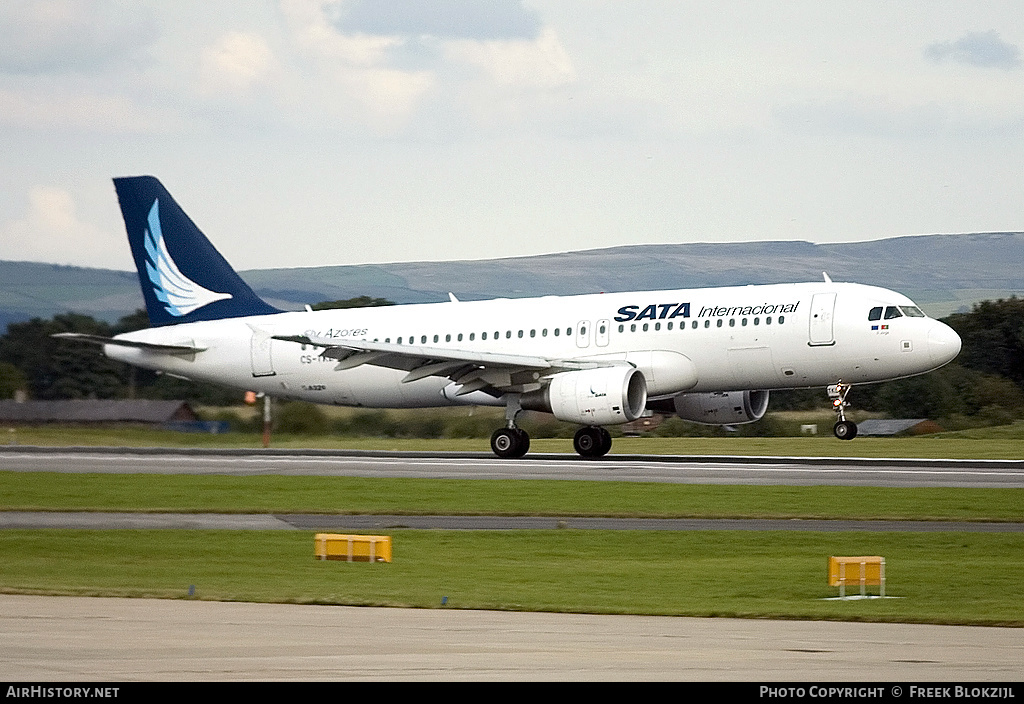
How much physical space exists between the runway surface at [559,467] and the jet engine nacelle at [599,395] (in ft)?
3.92

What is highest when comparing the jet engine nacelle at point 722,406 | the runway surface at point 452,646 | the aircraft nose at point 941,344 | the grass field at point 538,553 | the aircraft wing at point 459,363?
the aircraft nose at point 941,344

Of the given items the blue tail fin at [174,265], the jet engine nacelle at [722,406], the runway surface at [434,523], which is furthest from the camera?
the blue tail fin at [174,265]

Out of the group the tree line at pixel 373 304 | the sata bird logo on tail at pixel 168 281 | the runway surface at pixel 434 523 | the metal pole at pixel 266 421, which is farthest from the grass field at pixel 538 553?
the tree line at pixel 373 304

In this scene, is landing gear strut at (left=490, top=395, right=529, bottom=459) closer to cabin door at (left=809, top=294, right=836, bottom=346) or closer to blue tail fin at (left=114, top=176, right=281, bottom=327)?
cabin door at (left=809, top=294, right=836, bottom=346)

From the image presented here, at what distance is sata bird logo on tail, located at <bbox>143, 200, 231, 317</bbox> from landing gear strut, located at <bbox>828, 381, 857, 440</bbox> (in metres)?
19.1

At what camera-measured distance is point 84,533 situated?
23.8 metres

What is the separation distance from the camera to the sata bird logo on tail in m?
47.8

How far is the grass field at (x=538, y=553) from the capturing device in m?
16.7

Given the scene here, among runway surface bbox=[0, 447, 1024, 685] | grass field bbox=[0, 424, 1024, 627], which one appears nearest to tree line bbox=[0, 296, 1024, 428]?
grass field bbox=[0, 424, 1024, 627]

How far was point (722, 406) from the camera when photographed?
139ft

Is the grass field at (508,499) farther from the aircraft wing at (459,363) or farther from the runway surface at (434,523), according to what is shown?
the aircraft wing at (459,363)

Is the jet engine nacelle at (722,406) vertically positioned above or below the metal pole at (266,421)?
above

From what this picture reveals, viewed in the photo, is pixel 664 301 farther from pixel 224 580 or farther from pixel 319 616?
pixel 319 616

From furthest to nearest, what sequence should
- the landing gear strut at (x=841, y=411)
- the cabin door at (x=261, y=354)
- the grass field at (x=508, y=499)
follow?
the cabin door at (x=261, y=354) → the landing gear strut at (x=841, y=411) → the grass field at (x=508, y=499)
